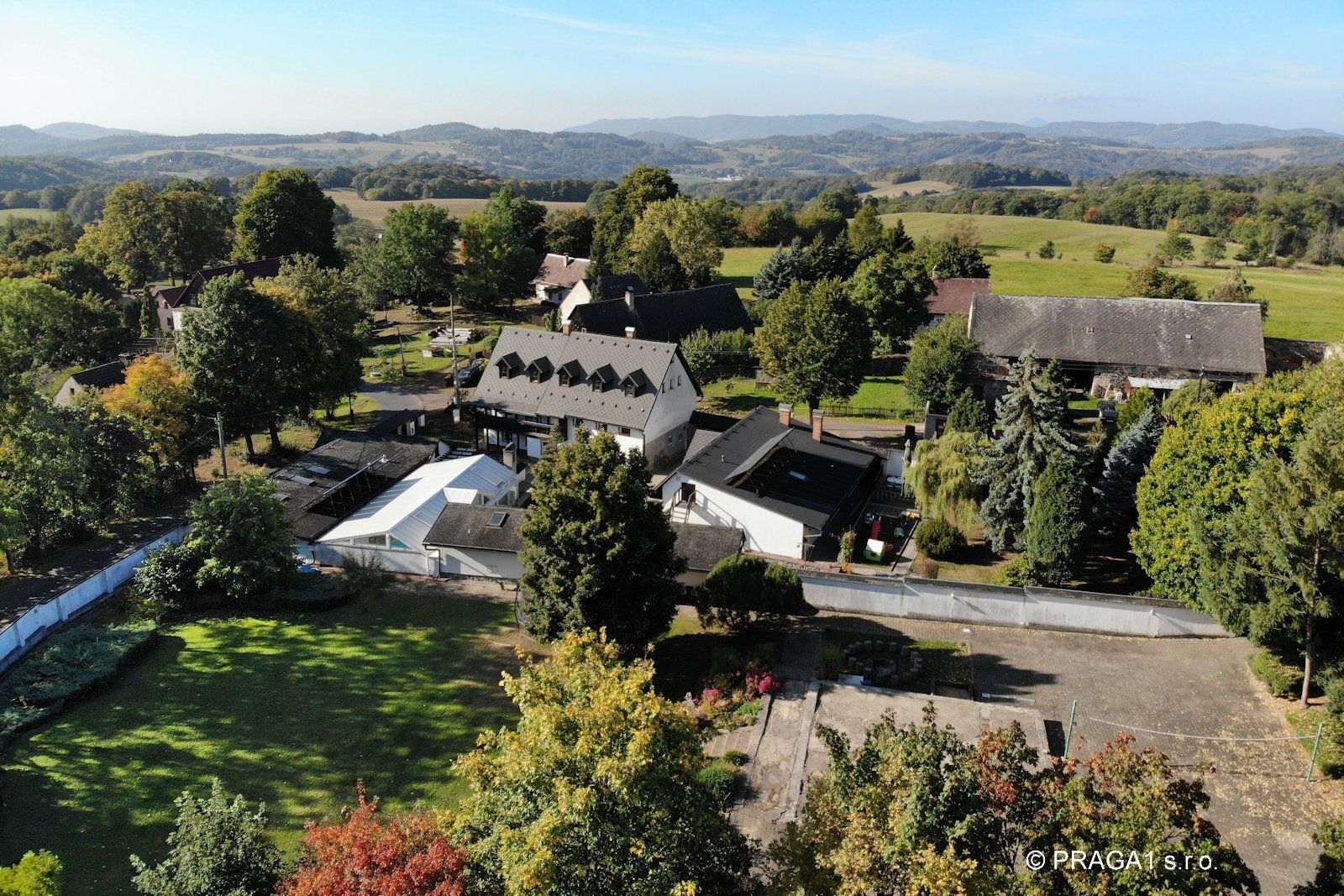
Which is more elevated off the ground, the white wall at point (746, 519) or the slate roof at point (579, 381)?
the slate roof at point (579, 381)

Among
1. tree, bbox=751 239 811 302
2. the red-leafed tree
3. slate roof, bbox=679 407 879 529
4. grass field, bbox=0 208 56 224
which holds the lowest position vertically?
slate roof, bbox=679 407 879 529

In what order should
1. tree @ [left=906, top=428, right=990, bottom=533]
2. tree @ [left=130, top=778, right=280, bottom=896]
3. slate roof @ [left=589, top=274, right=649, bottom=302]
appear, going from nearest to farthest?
1. tree @ [left=130, top=778, right=280, bottom=896]
2. tree @ [left=906, top=428, right=990, bottom=533]
3. slate roof @ [left=589, top=274, right=649, bottom=302]

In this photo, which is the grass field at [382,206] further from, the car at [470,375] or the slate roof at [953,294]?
the slate roof at [953,294]

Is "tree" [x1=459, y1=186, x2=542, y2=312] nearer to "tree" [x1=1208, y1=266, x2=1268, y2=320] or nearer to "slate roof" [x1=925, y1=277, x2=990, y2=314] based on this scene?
"slate roof" [x1=925, y1=277, x2=990, y2=314]

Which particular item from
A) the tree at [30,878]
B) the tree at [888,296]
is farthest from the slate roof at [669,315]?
the tree at [30,878]

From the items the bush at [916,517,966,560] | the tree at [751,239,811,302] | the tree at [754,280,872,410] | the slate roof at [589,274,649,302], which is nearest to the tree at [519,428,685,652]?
the bush at [916,517,966,560]

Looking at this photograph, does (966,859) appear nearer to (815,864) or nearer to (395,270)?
(815,864)

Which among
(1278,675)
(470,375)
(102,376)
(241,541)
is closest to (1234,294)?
(1278,675)
